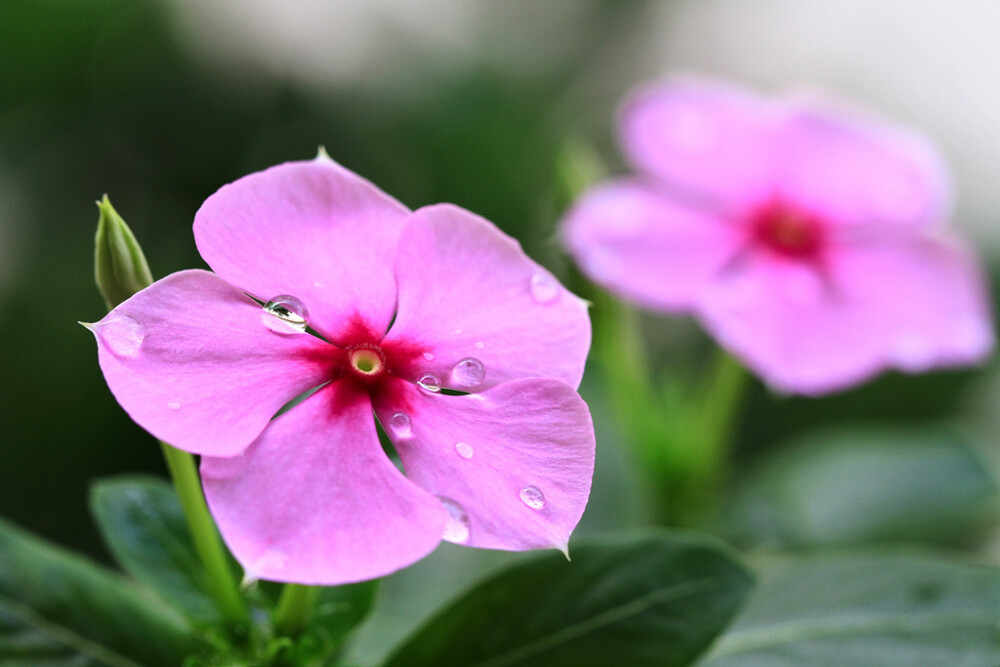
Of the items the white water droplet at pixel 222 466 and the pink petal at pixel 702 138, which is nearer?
the white water droplet at pixel 222 466

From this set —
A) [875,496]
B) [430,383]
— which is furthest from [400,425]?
[875,496]

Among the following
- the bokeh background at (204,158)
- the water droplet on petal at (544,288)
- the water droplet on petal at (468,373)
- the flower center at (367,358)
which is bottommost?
the bokeh background at (204,158)

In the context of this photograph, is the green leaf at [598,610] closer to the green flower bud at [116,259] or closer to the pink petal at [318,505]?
the pink petal at [318,505]

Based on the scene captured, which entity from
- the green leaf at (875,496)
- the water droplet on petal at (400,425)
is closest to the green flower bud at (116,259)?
the water droplet on petal at (400,425)

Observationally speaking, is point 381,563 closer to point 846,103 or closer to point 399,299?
point 399,299

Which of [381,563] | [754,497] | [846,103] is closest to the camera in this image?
[381,563]

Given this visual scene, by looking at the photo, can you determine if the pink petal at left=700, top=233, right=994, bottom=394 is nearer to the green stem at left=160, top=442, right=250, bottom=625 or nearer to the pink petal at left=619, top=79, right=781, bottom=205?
the pink petal at left=619, top=79, right=781, bottom=205

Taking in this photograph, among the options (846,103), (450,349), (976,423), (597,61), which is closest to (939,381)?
(976,423)

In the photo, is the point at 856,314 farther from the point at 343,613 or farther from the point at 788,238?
the point at 343,613
